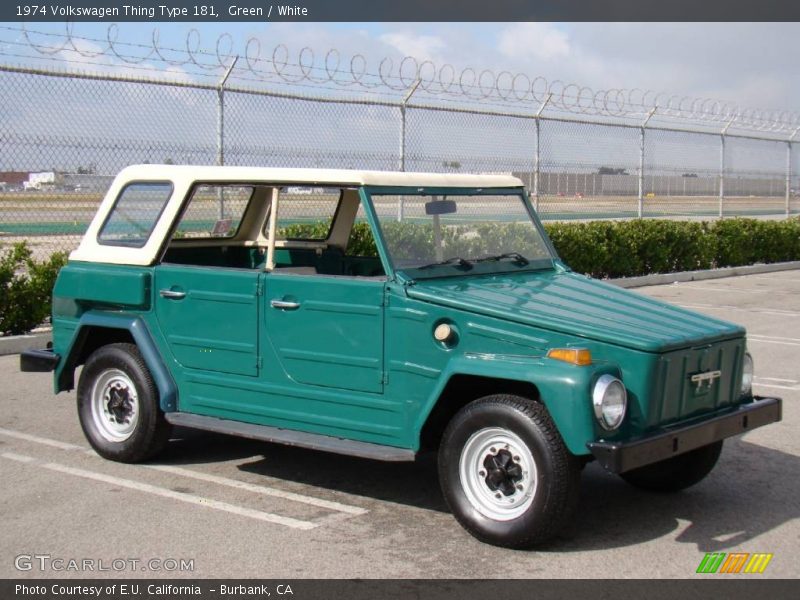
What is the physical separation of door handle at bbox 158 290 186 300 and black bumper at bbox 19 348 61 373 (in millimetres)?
1018

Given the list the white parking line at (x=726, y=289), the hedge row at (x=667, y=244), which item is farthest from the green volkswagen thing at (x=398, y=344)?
the white parking line at (x=726, y=289)

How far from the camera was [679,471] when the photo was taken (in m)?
6.00

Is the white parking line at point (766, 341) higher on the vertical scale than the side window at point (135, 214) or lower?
lower

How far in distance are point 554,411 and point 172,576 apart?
6.02ft

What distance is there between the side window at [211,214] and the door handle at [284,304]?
3.54 ft

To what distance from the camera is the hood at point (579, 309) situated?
203 inches

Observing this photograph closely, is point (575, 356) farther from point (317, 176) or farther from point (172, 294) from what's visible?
point (172, 294)

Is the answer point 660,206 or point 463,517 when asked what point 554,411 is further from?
point 660,206

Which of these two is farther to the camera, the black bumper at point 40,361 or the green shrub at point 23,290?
the green shrub at point 23,290

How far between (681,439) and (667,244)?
14235 mm

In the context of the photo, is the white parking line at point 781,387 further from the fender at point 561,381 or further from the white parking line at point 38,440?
the white parking line at point 38,440

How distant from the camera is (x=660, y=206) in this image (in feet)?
78.5

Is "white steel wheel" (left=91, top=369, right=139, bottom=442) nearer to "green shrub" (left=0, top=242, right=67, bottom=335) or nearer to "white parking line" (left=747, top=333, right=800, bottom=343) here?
"green shrub" (left=0, top=242, right=67, bottom=335)
